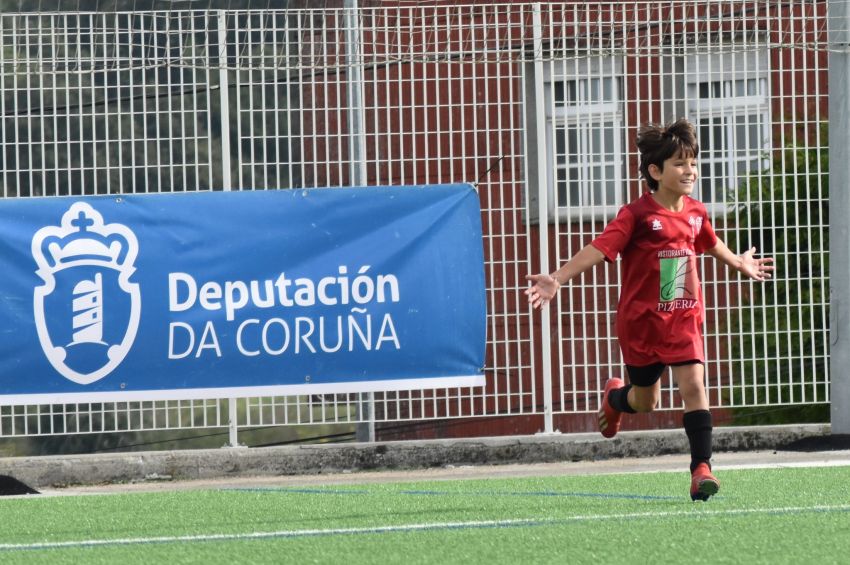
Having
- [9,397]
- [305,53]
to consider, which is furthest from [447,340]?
[9,397]

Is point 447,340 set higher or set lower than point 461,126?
lower

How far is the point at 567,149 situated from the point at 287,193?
6.27 ft

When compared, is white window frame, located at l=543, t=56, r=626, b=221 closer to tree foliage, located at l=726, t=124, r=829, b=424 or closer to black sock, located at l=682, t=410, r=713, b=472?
tree foliage, located at l=726, t=124, r=829, b=424

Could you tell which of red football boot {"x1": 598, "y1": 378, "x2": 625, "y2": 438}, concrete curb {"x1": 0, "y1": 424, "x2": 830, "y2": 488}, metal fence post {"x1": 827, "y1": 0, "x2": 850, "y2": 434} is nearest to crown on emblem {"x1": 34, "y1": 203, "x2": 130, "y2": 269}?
concrete curb {"x1": 0, "y1": 424, "x2": 830, "y2": 488}

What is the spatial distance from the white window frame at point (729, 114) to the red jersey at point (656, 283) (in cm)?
403

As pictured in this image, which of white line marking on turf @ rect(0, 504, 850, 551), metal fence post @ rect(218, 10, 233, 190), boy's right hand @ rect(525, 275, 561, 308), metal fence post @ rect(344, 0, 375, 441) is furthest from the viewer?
metal fence post @ rect(344, 0, 375, 441)

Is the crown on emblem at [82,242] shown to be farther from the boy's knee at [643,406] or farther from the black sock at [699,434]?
the black sock at [699,434]

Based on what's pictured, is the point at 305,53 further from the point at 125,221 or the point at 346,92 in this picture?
the point at 125,221

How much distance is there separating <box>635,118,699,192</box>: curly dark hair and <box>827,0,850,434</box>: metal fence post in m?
3.86

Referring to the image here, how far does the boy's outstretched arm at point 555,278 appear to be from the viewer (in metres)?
6.92

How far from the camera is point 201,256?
34.9ft

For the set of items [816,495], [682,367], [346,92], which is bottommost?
[816,495]

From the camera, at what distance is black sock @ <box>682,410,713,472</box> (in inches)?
280

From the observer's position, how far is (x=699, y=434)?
283 inches
